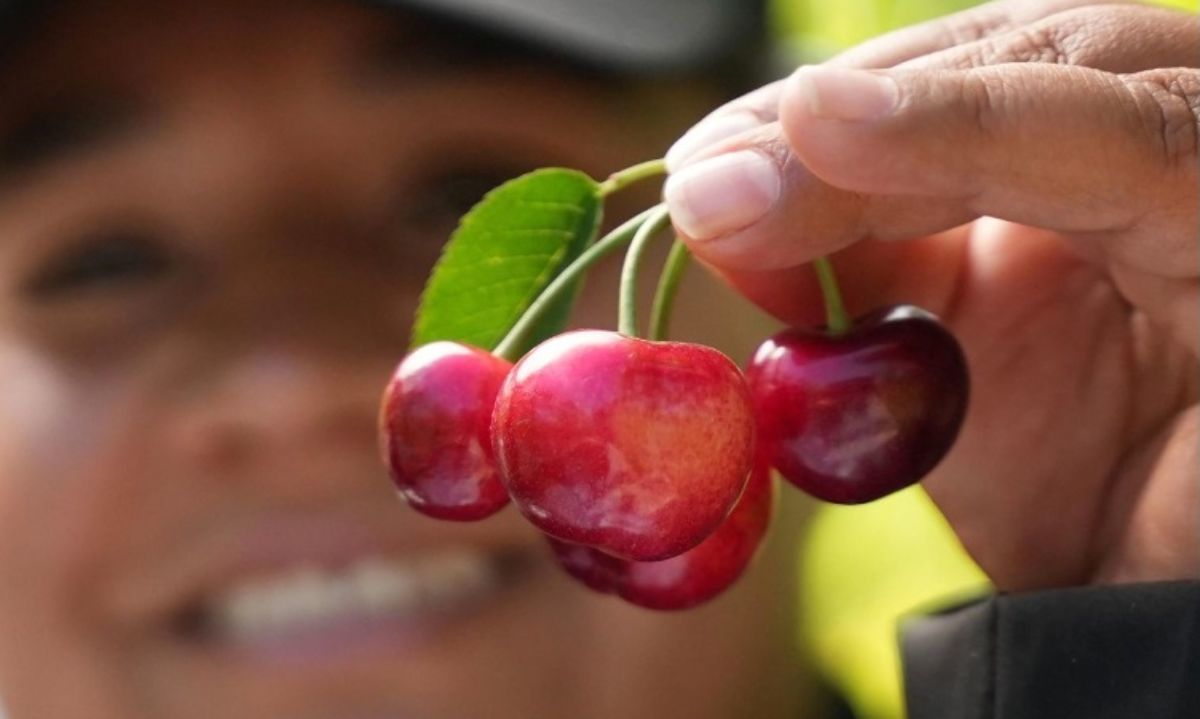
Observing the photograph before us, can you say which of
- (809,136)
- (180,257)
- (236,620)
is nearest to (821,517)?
(236,620)

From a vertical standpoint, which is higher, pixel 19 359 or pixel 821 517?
pixel 19 359

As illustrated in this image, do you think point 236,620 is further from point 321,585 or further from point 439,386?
point 439,386

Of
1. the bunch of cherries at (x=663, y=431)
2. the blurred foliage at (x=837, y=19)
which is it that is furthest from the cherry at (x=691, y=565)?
the blurred foliage at (x=837, y=19)

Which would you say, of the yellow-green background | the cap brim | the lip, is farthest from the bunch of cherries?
the yellow-green background

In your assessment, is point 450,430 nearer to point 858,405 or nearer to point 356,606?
point 858,405

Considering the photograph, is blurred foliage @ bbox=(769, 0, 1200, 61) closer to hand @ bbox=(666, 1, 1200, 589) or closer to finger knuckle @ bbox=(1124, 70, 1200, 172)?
hand @ bbox=(666, 1, 1200, 589)

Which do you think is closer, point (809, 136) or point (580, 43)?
point (809, 136)

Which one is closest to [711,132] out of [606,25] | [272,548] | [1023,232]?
[1023,232]
